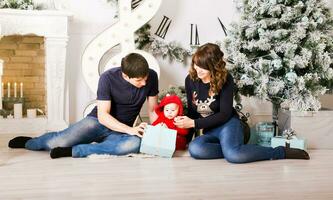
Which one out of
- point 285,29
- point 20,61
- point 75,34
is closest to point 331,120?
point 285,29

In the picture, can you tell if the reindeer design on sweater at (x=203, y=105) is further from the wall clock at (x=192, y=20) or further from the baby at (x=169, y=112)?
the wall clock at (x=192, y=20)

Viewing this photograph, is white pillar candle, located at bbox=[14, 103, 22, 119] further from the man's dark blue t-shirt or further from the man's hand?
the man's hand

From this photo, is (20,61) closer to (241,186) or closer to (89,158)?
(89,158)

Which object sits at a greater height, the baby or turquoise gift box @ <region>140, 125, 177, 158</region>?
the baby

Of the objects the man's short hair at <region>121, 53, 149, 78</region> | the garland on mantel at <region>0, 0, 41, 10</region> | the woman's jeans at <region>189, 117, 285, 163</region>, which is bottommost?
the woman's jeans at <region>189, 117, 285, 163</region>

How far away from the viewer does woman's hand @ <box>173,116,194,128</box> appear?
9.48ft

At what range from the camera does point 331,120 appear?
10.8ft

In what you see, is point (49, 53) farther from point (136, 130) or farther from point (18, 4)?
point (136, 130)

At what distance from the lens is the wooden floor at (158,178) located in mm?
2168

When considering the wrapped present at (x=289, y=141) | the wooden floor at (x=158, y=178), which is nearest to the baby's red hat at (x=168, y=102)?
the wooden floor at (x=158, y=178)

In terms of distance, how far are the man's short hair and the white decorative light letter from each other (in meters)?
0.99

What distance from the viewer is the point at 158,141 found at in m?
2.88

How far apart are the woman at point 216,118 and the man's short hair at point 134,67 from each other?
1.10 ft

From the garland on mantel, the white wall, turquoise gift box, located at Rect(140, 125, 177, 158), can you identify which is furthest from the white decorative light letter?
turquoise gift box, located at Rect(140, 125, 177, 158)
